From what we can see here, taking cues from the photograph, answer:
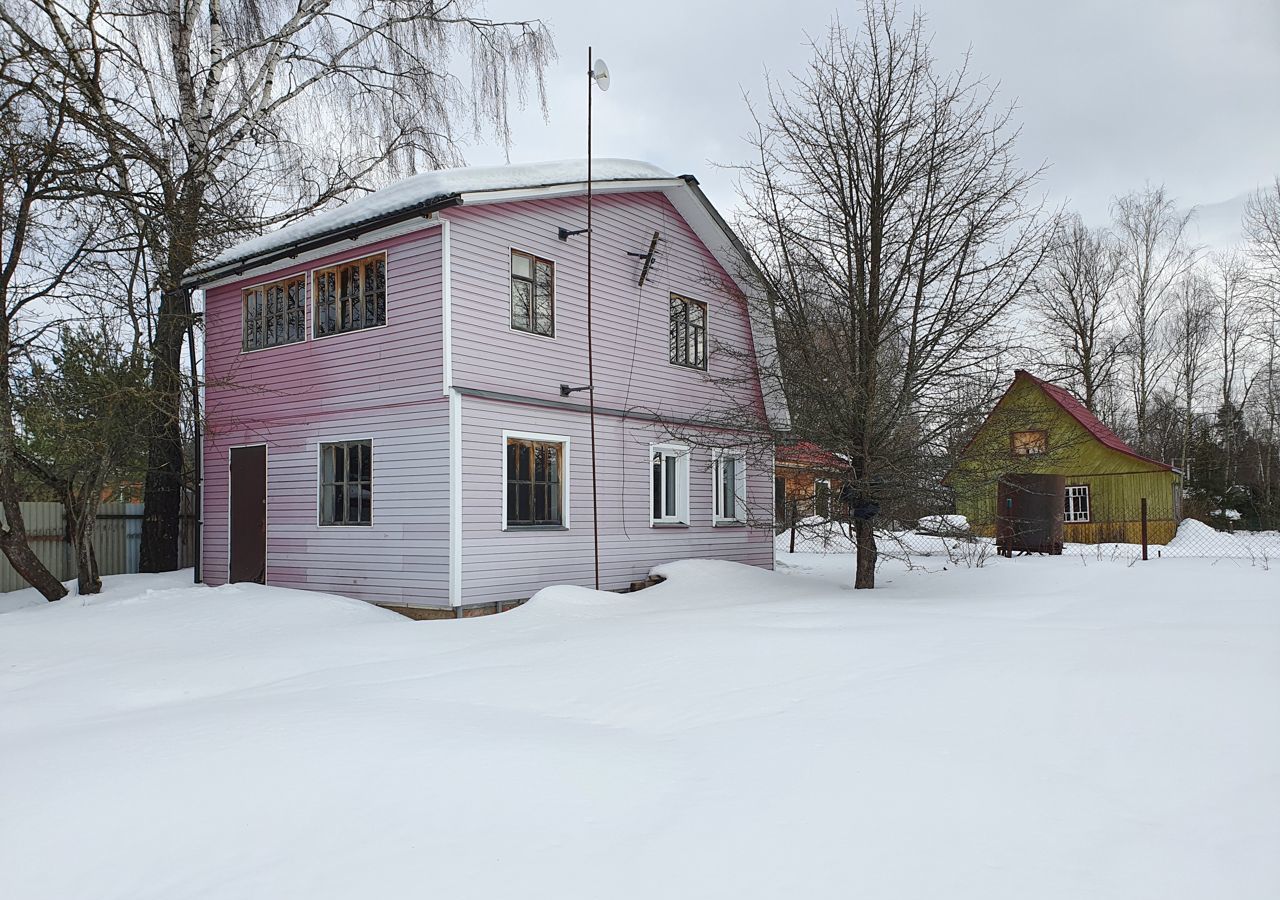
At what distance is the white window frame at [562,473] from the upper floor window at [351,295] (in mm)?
2229

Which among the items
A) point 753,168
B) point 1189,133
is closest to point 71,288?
point 753,168

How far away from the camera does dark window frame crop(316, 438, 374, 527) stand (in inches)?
446

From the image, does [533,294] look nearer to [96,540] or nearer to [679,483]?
[679,483]

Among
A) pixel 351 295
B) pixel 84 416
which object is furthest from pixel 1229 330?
pixel 84 416

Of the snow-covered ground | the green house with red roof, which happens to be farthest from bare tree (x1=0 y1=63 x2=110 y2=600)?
the green house with red roof

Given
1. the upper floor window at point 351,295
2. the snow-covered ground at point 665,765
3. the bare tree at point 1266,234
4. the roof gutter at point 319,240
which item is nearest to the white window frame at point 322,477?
the upper floor window at point 351,295

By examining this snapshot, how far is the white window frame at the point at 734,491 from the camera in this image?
14.5 meters

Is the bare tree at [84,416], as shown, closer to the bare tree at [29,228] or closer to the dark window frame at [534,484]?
the bare tree at [29,228]

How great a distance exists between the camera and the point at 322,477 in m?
11.9

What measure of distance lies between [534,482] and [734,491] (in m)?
4.78

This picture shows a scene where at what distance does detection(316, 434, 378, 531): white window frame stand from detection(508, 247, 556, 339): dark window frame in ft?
7.88

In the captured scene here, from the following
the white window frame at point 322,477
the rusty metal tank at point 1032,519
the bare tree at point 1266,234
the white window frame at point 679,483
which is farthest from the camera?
the bare tree at point 1266,234

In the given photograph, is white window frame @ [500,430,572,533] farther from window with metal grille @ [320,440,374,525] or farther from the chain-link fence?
the chain-link fence

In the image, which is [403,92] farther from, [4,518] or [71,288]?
[4,518]
